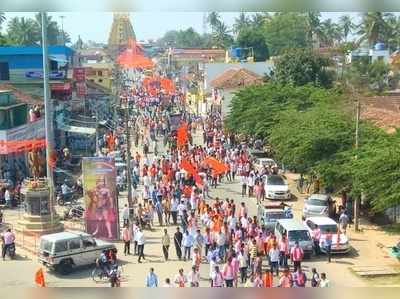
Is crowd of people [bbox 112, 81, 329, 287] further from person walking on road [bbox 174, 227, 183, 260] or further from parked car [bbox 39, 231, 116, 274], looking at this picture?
parked car [bbox 39, 231, 116, 274]

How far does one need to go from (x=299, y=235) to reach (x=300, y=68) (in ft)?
94.2

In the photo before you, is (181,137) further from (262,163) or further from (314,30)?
(314,30)

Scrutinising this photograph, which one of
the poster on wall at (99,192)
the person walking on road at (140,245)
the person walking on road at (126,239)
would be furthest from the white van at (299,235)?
the poster on wall at (99,192)

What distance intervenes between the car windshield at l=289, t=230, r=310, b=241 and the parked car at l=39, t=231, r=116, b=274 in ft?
12.8

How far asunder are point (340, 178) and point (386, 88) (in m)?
32.8

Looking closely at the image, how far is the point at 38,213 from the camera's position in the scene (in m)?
16.2

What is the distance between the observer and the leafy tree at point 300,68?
41500 millimetres

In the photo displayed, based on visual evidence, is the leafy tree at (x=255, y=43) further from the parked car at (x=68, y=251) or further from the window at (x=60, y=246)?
the window at (x=60, y=246)

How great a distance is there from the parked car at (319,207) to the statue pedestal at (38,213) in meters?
6.82

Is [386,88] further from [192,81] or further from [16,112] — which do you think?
[16,112]

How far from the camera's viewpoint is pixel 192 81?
2527 inches

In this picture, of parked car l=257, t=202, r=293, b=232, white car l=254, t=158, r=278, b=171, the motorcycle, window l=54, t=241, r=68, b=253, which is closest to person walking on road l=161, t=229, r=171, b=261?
window l=54, t=241, r=68, b=253
